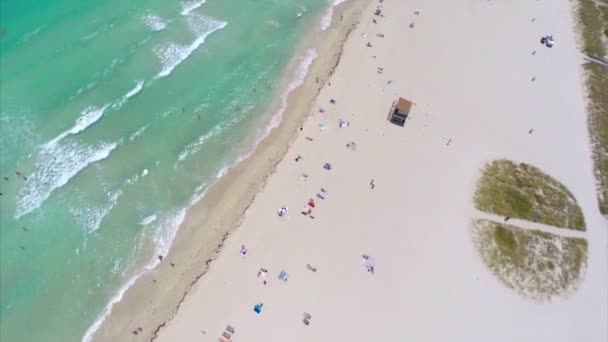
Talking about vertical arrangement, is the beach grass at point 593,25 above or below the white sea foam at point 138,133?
above

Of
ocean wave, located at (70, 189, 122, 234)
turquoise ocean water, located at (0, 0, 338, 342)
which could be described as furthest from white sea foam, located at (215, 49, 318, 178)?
ocean wave, located at (70, 189, 122, 234)

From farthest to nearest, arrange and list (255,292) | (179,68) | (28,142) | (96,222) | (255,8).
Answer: (255,8), (179,68), (28,142), (96,222), (255,292)

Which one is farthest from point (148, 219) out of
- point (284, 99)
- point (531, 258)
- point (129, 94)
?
point (531, 258)

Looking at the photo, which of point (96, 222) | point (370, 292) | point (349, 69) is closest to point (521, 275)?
point (370, 292)

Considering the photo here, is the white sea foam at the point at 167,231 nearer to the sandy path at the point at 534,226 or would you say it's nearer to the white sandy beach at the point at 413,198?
the white sandy beach at the point at 413,198

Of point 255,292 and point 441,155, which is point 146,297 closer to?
point 255,292

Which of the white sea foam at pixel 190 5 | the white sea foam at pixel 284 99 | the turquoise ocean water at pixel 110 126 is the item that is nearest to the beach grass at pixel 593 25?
the turquoise ocean water at pixel 110 126
